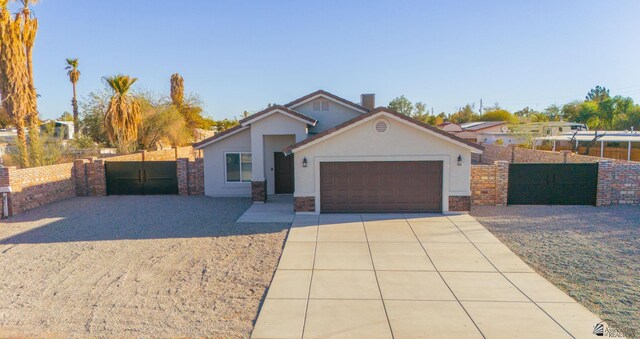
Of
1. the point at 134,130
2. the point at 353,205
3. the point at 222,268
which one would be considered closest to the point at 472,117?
the point at 134,130

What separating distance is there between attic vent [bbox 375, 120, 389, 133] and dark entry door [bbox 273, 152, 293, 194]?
5666 mm

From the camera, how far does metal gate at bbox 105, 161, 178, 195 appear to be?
59.3 feet

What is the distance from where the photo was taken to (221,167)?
17.6 metres

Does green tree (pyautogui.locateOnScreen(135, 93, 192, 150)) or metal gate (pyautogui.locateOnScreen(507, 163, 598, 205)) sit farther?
green tree (pyautogui.locateOnScreen(135, 93, 192, 150))

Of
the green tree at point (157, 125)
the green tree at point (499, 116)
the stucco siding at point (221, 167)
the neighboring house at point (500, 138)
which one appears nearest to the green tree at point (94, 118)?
the green tree at point (157, 125)

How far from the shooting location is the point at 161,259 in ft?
29.1

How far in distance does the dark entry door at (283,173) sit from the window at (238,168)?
1.22 metres

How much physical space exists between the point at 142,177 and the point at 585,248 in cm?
1690

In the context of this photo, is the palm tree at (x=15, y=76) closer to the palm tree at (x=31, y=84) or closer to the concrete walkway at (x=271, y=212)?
the palm tree at (x=31, y=84)

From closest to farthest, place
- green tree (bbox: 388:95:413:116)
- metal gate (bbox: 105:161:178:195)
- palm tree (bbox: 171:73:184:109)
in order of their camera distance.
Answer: metal gate (bbox: 105:161:178:195) → palm tree (bbox: 171:73:184:109) → green tree (bbox: 388:95:413:116)

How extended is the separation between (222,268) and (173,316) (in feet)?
6.98

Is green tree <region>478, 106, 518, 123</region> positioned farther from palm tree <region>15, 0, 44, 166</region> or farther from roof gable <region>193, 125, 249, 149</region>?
palm tree <region>15, 0, 44, 166</region>
